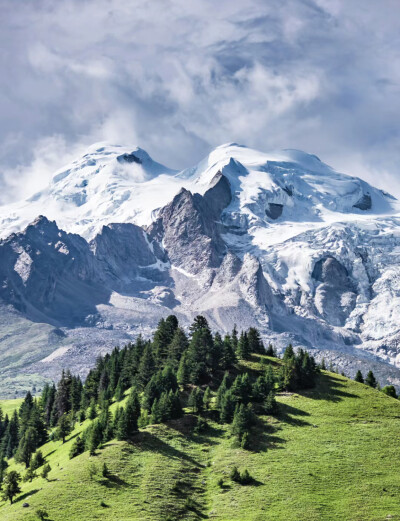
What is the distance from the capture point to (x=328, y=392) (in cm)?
15775

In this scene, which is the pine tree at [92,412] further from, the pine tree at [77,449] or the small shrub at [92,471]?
the small shrub at [92,471]

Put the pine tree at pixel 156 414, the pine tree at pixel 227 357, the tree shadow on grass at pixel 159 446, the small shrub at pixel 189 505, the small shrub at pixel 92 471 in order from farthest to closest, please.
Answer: the pine tree at pixel 227 357 → the pine tree at pixel 156 414 → the tree shadow on grass at pixel 159 446 → the small shrub at pixel 92 471 → the small shrub at pixel 189 505

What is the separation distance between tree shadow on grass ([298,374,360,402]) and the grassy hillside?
578cm

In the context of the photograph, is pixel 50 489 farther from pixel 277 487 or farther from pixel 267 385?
pixel 267 385

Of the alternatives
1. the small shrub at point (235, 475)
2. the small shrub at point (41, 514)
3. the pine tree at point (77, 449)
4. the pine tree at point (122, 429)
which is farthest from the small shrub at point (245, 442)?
the small shrub at point (41, 514)

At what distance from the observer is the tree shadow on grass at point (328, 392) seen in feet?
505

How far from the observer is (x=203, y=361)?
170 meters

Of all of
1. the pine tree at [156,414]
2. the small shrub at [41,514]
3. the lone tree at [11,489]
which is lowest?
the lone tree at [11,489]

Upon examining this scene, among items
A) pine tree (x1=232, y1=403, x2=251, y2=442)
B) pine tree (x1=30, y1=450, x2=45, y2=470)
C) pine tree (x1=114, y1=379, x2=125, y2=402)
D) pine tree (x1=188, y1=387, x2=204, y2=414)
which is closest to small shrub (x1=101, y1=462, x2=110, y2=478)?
pine tree (x1=232, y1=403, x2=251, y2=442)

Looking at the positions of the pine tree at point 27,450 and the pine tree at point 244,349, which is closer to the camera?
the pine tree at point 27,450

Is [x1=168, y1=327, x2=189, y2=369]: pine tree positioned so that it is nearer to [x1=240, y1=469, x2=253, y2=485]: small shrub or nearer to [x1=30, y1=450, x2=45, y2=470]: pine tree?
[x1=30, y1=450, x2=45, y2=470]: pine tree

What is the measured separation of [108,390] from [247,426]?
59.7m

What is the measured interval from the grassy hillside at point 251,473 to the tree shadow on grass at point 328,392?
578cm

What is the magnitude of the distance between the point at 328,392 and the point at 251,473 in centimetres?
4813
